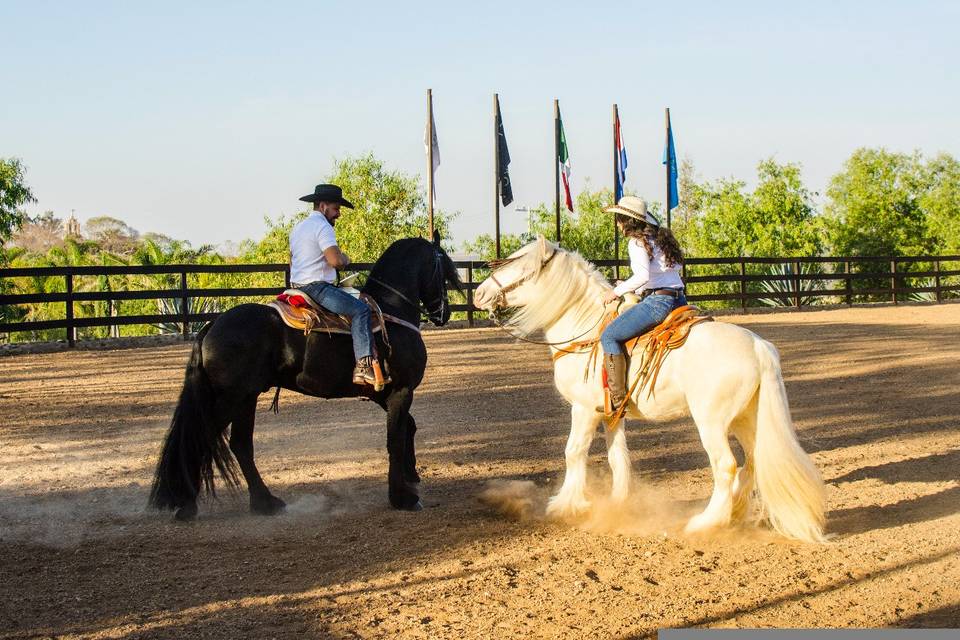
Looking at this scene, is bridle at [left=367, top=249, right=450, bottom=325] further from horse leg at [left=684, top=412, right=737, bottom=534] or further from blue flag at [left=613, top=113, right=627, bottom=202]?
blue flag at [left=613, top=113, right=627, bottom=202]

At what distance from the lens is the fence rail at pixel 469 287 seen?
62.7ft

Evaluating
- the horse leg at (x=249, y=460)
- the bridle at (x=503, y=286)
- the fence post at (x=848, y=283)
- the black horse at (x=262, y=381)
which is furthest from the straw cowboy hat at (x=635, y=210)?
the fence post at (x=848, y=283)

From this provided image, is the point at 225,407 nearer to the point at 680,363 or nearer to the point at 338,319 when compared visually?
the point at 338,319

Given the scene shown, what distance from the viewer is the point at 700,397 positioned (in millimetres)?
6223

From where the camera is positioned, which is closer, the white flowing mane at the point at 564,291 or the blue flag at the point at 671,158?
the white flowing mane at the point at 564,291

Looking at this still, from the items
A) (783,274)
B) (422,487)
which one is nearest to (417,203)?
(783,274)

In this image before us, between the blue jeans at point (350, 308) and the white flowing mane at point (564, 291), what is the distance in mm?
1212

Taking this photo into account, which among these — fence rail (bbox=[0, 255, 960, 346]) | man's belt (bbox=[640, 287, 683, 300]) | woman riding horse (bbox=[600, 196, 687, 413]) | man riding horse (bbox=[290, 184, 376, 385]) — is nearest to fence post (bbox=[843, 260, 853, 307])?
fence rail (bbox=[0, 255, 960, 346])

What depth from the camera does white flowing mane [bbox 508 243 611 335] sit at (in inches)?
277

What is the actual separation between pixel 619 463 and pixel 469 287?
15.8 m

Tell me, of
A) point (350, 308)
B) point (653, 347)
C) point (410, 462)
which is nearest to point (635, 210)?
point (653, 347)

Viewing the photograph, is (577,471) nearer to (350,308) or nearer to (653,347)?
(653,347)

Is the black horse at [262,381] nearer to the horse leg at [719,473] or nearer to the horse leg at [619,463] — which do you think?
the horse leg at [619,463]

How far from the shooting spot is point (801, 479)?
6.02 m
